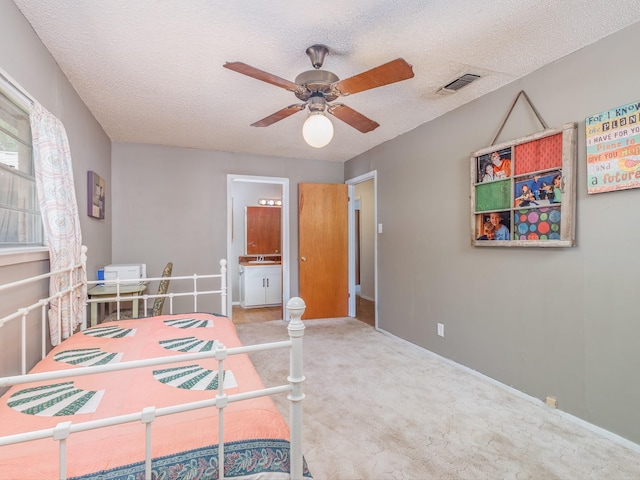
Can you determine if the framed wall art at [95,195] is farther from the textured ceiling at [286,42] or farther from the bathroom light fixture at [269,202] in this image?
the bathroom light fixture at [269,202]

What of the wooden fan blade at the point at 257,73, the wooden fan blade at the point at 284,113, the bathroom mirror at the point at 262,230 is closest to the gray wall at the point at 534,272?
the wooden fan blade at the point at 284,113

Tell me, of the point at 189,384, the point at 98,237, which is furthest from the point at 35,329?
the point at 98,237

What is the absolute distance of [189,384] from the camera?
4.56 ft

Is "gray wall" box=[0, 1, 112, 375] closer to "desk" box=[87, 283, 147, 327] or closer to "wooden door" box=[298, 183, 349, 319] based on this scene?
"desk" box=[87, 283, 147, 327]

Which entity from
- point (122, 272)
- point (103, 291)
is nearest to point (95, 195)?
point (122, 272)

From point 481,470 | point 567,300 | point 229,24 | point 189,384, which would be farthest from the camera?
point 567,300

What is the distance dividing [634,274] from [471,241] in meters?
1.13

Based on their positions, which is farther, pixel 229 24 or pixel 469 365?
pixel 469 365

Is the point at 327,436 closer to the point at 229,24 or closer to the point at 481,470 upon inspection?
the point at 481,470

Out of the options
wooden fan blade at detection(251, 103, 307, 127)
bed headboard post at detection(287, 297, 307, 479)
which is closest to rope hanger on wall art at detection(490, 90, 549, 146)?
wooden fan blade at detection(251, 103, 307, 127)

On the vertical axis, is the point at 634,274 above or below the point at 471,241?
below

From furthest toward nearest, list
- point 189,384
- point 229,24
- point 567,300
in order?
point 567,300 → point 229,24 → point 189,384

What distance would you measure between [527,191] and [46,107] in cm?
331

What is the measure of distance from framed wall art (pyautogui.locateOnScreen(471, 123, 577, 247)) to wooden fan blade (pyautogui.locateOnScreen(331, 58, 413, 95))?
47.3 inches
